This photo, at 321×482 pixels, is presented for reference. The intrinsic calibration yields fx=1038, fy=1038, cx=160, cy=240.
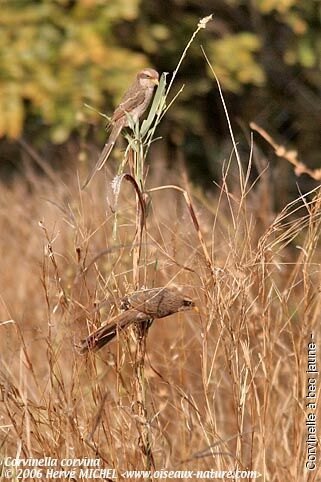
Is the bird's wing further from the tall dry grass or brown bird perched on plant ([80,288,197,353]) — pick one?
brown bird perched on plant ([80,288,197,353])

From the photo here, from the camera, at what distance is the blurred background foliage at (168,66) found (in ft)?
17.0

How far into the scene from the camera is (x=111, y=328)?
204 cm

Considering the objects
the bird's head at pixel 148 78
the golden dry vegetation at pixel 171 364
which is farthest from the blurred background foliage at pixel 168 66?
the golden dry vegetation at pixel 171 364

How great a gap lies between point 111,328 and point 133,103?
660mm

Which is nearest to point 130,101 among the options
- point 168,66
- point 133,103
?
point 133,103

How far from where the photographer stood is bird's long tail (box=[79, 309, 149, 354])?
6.48 ft

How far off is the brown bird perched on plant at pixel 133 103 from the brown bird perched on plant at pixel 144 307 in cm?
49

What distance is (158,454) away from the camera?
7.86 ft

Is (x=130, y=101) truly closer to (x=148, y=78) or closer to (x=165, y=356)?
(x=148, y=78)

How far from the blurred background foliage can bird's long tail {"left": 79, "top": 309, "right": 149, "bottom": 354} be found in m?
2.05

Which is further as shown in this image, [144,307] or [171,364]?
[171,364]

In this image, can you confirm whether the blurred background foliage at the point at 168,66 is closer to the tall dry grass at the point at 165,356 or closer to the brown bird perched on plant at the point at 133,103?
the brown bird perched on plant at the point at 133,103

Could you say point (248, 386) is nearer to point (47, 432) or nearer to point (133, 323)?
point (133, 323)

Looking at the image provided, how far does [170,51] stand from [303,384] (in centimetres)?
402
